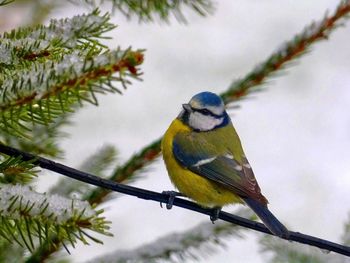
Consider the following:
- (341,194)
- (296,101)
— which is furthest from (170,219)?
(296,101)

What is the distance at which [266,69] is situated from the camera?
1.23 metres

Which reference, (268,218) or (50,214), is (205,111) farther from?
(50,214)

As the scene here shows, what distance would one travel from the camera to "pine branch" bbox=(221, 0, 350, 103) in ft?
3.66

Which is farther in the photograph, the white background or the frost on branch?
the white background

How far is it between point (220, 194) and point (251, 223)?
474 millimetres

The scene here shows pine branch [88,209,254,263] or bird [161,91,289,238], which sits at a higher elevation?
pine branch [88,209,254,263]

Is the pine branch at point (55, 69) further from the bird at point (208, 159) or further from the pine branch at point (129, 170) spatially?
the bird at point (208, 159)

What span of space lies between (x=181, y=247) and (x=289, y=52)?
0.31m

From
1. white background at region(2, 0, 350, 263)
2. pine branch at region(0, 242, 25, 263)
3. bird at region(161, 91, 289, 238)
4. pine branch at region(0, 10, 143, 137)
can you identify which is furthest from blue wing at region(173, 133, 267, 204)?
white background at region(2, 0, 350, 263)

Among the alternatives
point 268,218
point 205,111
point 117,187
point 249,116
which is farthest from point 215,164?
point 249,116

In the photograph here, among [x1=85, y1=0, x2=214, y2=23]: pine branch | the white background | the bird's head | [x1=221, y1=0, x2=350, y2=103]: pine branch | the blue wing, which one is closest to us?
[x1=221, y1=0, x2=350, y2=103]: pine branch

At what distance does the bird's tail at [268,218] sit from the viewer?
1.14 meters

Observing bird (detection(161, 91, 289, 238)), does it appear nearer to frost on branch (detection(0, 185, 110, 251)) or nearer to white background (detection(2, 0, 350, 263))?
frost on branch (detection(0, 185, 110, 251))

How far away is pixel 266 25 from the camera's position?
199 inches
